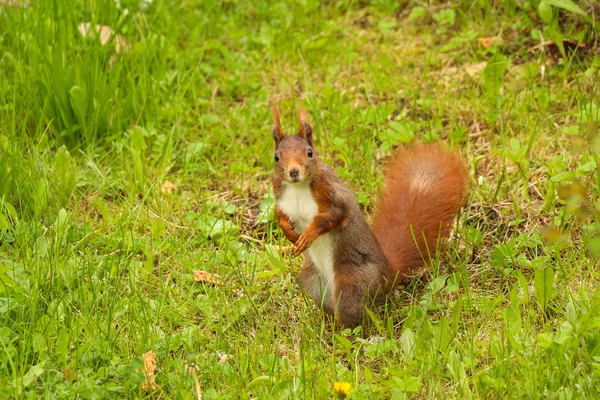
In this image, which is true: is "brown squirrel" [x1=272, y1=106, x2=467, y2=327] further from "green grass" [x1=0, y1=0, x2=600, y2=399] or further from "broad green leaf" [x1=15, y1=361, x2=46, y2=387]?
"broad green leaf" [x1=15, y1=361, x2=46, y2=387]

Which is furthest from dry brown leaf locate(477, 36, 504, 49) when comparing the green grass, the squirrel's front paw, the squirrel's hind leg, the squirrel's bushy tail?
the squirrel's front paw

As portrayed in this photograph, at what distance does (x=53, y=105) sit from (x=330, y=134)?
1.00 metres

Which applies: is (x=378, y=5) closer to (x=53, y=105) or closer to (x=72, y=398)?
(x=53, y=105)

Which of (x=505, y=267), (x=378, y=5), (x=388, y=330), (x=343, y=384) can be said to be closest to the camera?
(x=343, y=384)

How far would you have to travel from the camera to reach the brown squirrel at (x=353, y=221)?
2.51 metres

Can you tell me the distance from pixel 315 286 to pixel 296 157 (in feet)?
1.27

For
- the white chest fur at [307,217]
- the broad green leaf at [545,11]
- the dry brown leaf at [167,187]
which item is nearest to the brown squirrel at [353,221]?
the white chest fur at [307,217]

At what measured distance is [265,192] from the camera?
329cm

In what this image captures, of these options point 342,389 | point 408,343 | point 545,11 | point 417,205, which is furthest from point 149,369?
point 545,11

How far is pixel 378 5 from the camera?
4.36 metres

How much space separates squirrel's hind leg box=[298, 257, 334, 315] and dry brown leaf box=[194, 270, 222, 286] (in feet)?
0.82

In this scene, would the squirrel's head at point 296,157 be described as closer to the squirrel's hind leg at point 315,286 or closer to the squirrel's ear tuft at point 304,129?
the squirrel's ear tuft at point 304,129

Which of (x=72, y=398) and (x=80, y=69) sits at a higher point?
(x=80, y=69)

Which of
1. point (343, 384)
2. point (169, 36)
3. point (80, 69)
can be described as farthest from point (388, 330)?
point (169, 36)
